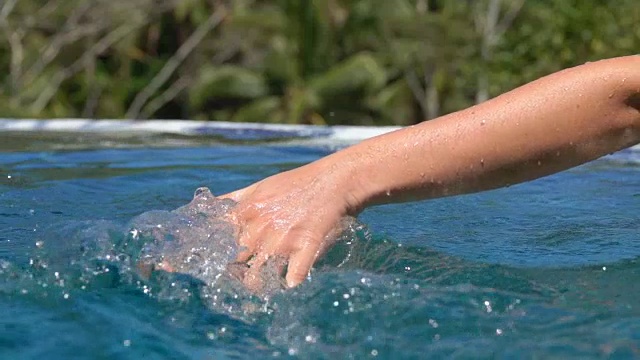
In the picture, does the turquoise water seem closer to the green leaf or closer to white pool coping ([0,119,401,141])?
white pool coping ([0,119,401,141])

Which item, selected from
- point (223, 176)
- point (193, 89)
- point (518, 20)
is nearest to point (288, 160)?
point (223, 176)

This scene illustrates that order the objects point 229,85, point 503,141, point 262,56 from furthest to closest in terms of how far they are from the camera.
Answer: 1. point 262,56
2. point 229,85
3. point 503,141

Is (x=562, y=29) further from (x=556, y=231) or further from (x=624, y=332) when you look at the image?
(x=624, y=332)

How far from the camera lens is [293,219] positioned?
6.23ft


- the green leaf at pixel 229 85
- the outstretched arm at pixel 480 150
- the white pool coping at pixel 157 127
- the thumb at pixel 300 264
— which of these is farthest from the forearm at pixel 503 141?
the green leaf at pixel 229 85

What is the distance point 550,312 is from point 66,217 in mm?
1409

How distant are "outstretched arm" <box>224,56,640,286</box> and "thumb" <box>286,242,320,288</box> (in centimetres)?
9

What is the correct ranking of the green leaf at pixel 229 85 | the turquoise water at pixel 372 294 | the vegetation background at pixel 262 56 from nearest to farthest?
1. the turquoise water at pixel 372 294
2. the vegetation background at pixel 262 56
3. the green leaf at pixel 229 85

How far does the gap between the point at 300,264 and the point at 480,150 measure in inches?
16.7

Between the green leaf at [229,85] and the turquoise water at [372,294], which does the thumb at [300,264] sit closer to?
the turquoise water at [372,294]

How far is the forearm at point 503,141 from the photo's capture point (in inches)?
78.5

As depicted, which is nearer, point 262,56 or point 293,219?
point 293,219

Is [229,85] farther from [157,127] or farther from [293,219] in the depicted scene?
[293,219]

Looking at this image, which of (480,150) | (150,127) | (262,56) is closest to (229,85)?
(262,56)
